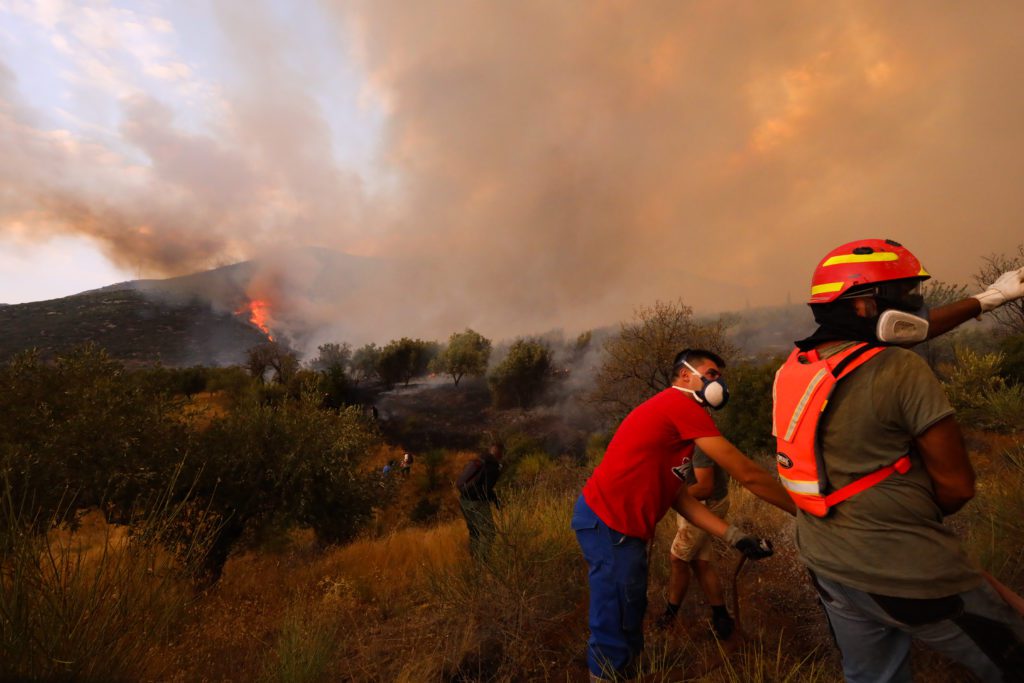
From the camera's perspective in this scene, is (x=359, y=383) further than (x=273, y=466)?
Yes

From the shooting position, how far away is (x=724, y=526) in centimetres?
239

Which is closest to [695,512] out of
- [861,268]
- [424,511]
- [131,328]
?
[861,268]

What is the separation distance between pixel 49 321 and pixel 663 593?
153233 millimetres

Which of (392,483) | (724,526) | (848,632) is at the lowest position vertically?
(392,483)

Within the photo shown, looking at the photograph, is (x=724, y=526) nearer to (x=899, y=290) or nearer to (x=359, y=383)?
(x=899, y=290)

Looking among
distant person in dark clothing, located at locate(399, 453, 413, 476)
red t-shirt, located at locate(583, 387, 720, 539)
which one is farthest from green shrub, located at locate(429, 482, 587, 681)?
distant person in dark clothing, located at locate(399, 453, 413, 476)

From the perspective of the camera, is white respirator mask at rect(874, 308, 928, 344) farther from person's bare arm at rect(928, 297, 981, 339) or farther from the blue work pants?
the blue work pants

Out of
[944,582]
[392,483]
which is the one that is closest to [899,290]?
[944,582]

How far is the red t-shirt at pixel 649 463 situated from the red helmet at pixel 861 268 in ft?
2.96

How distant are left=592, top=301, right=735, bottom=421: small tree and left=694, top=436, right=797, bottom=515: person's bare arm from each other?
63.1 ft

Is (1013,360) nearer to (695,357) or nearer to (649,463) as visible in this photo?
(695,357)

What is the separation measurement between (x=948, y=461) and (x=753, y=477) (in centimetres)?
75

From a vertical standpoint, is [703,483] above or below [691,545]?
above

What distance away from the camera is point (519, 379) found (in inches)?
2016
